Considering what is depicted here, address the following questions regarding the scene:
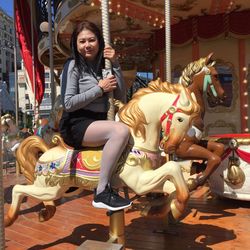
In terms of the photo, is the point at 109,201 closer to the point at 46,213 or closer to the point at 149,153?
the point at 149,153

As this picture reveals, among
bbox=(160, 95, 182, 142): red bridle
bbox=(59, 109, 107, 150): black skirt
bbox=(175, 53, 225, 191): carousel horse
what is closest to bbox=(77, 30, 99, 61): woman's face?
bbox=(59, 109, 107, 150): black skirt

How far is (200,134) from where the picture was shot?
4301mm

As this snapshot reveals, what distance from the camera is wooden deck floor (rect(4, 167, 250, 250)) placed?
3047mm

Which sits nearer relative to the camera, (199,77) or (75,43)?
(75,43)

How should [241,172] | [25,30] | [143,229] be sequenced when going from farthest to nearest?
1. [25,30]
2. [241,172]
3. [143,229]

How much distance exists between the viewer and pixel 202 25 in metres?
7.52

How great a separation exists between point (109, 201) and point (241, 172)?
2.45 meters

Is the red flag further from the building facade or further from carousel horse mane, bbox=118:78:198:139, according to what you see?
carousel horse mane, bbox=118:78:198:139

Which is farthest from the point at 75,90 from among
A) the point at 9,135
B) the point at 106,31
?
the point at 9,135

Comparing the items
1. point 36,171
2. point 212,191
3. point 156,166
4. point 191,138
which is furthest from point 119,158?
point 212,191

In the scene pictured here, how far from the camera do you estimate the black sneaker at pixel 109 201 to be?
88.0 inches

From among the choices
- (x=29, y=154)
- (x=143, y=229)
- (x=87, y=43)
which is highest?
(x=87, y=43)

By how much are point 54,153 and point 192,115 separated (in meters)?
1.08

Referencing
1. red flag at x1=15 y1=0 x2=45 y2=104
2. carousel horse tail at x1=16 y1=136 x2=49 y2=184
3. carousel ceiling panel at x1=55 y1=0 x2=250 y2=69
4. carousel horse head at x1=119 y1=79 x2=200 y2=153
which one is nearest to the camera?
carousel horse head at x1=119 y1=79 x2=200 y2=153
